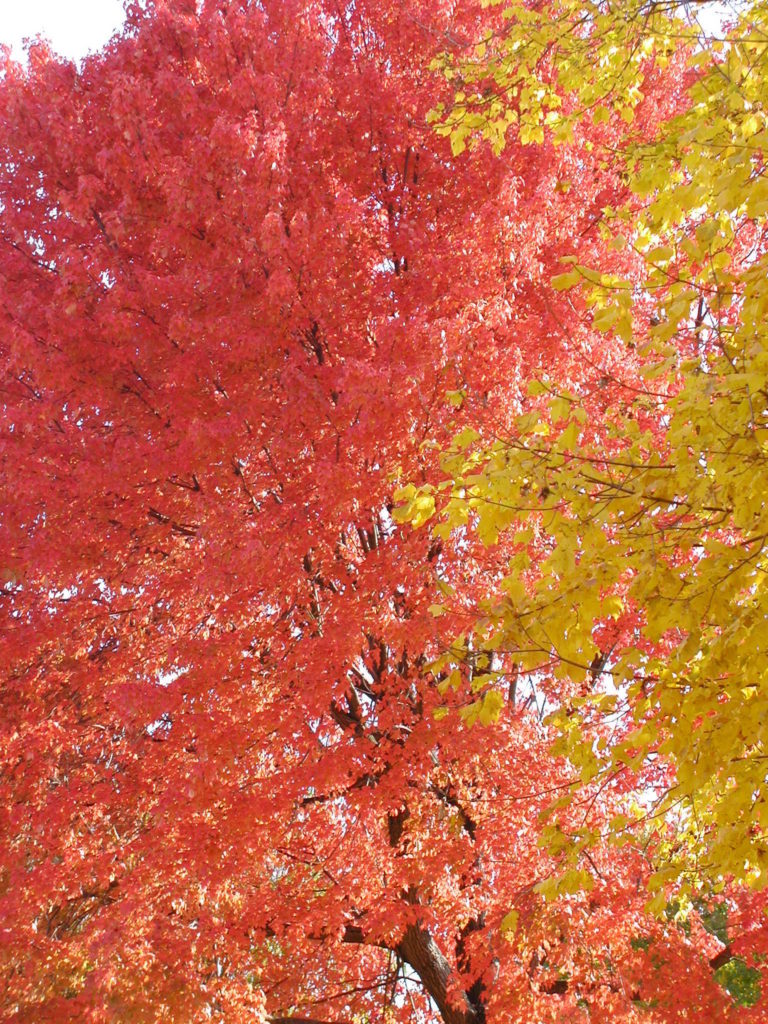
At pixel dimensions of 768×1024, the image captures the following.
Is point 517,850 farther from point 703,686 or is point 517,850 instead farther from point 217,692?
point 703,686

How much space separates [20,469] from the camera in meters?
6.57

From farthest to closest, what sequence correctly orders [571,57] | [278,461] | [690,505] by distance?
[278,461] → [571,57] → [690,505]

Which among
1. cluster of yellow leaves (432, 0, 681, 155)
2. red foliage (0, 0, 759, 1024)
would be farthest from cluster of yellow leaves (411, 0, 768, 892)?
red foliage (0, 0, 759, 1024)

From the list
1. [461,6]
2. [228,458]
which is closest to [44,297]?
[228,458]

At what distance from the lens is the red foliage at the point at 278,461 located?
5.89 meters

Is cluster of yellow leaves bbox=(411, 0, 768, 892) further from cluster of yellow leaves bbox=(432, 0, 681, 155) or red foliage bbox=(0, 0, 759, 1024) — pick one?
red foliage bbox=(0, 0, 759, 1024)

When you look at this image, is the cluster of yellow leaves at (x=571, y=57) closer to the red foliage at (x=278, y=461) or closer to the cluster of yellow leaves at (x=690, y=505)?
the cluster of yellow leaves at (x=690, y=505)

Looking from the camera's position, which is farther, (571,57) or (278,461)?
(278,461)

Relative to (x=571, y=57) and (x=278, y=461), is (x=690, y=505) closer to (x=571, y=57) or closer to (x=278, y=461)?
(x=571, y=57)

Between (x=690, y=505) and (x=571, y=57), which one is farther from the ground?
(x=571, y=57)

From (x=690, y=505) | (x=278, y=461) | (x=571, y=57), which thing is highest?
(x=278, y=461)

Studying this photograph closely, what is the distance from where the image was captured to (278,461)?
21.6ft

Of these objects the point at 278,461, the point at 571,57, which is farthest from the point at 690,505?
the point at 278,461

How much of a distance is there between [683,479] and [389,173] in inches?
203
